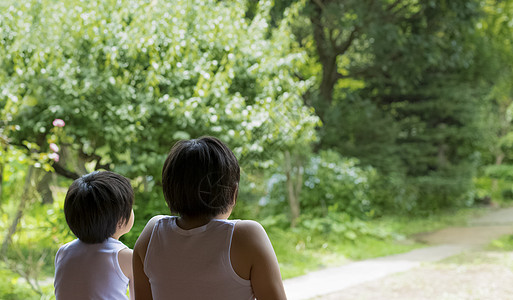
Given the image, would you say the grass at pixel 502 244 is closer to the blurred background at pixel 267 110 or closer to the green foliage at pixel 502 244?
the green foliage at pixel 502 244

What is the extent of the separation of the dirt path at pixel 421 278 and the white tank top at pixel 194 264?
9.35ft

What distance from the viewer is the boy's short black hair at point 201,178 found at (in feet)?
3.42

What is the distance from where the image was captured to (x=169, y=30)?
3699mm

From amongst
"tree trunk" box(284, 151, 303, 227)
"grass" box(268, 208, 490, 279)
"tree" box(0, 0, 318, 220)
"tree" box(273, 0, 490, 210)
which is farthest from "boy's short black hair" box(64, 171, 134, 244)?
"tree" box(273, 0, 490, 210)

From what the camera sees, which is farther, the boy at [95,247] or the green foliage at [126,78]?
the green foliage at [126,78]

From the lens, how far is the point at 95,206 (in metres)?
1.33

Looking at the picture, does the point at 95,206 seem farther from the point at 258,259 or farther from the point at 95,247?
the point at 258,259

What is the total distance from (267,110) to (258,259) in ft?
10.0

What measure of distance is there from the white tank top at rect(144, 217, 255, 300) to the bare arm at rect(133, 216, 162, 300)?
0.10ft

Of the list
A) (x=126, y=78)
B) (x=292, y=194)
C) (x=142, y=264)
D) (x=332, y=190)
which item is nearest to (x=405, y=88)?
(x=332, y=190)

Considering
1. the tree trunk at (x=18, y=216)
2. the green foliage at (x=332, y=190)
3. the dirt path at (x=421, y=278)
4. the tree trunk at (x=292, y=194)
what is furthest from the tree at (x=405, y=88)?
the tree trunk at (x=18, y=216)

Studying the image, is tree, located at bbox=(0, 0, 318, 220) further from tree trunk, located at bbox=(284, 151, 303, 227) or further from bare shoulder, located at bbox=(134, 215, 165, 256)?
bare shoulder, located at bbox=(134, 215, 165, 256)

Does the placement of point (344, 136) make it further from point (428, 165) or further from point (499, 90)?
point (499, 90)

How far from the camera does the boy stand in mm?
1304
